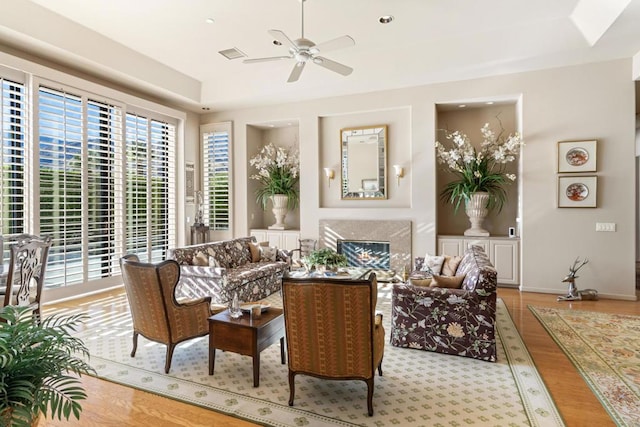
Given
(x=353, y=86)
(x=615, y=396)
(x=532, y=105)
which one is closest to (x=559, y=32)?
(x=532, y=105)

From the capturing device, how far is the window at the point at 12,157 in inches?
185

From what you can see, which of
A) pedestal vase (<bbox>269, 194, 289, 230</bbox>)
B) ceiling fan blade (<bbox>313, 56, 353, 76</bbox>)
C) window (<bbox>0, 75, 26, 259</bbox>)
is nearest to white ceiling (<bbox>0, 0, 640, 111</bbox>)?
window (<bbox>0, 75, 26, 259</bbox>)

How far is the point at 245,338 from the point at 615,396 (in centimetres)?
294

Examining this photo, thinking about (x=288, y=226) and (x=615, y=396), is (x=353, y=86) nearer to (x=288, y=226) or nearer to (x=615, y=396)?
(x=288, y=226)

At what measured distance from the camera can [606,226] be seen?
18.3 feet

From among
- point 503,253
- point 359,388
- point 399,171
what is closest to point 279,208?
point 399,171

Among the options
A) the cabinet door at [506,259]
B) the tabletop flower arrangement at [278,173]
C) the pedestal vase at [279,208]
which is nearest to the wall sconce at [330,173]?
the tabletop flower arrangement at [278,173]

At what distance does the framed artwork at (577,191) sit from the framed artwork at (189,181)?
720 cm

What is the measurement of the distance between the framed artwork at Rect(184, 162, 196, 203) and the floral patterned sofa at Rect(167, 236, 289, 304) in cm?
235

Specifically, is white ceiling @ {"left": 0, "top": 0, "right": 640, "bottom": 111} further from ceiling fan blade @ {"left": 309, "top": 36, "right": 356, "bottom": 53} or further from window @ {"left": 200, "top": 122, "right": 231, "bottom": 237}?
window @ {"left": 200, "top": 122, "right": 231, "bottom": 237}

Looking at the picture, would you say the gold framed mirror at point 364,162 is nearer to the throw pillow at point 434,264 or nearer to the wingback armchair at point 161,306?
the throw pillow at point 434,264

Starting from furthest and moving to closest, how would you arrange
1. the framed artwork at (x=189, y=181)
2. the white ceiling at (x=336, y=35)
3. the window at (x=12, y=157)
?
the framed artwork at (x=189, y=181), the window at (x=12, y=157), the white ceiling at (x=336, y=35)

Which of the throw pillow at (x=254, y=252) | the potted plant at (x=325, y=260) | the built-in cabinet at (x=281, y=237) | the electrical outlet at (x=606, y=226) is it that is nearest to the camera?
the potted plant at (x=325, y=260)

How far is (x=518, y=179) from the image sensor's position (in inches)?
252
